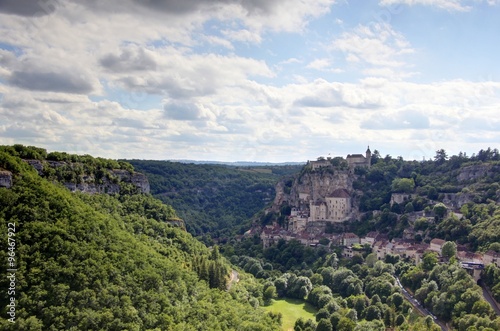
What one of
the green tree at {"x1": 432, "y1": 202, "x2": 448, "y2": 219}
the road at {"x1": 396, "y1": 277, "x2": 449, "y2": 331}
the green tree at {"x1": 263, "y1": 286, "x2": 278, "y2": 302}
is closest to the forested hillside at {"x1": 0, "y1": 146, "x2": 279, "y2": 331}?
the green tree at {"x1": 263, "y1": 286, "x2": 278, "y2": 302}

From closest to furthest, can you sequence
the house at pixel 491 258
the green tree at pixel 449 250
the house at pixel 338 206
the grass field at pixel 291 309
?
the grass field at pixel 291 309 → the house at pixel 491 258 → the green tree at pixel 449 250 → the house at pixel 338 206

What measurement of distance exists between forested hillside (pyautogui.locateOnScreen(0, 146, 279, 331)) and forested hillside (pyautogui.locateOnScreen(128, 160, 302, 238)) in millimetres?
88136

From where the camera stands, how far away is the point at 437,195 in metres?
109

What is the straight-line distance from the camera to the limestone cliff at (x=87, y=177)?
171 ft

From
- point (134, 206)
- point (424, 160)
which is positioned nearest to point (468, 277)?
point (134, 206)

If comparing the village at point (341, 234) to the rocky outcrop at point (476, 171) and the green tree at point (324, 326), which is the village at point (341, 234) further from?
the green tree at point (324, 326)

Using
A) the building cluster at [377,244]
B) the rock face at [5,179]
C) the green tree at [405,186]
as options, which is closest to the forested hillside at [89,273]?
the rock face at [5,179]

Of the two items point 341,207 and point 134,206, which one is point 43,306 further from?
point 341,207

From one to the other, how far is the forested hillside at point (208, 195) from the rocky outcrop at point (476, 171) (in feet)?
204

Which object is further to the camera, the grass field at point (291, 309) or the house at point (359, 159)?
the house at point (359, 159)

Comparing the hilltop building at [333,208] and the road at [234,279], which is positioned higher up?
the hilltop building at [333,208]

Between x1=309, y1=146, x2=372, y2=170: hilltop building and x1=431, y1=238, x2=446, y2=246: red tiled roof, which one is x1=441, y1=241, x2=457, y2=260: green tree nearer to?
x1=431, y1=238, x2=446, y2=246: red tiled roof

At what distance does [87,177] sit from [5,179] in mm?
15505

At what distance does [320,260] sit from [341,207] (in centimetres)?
2370
